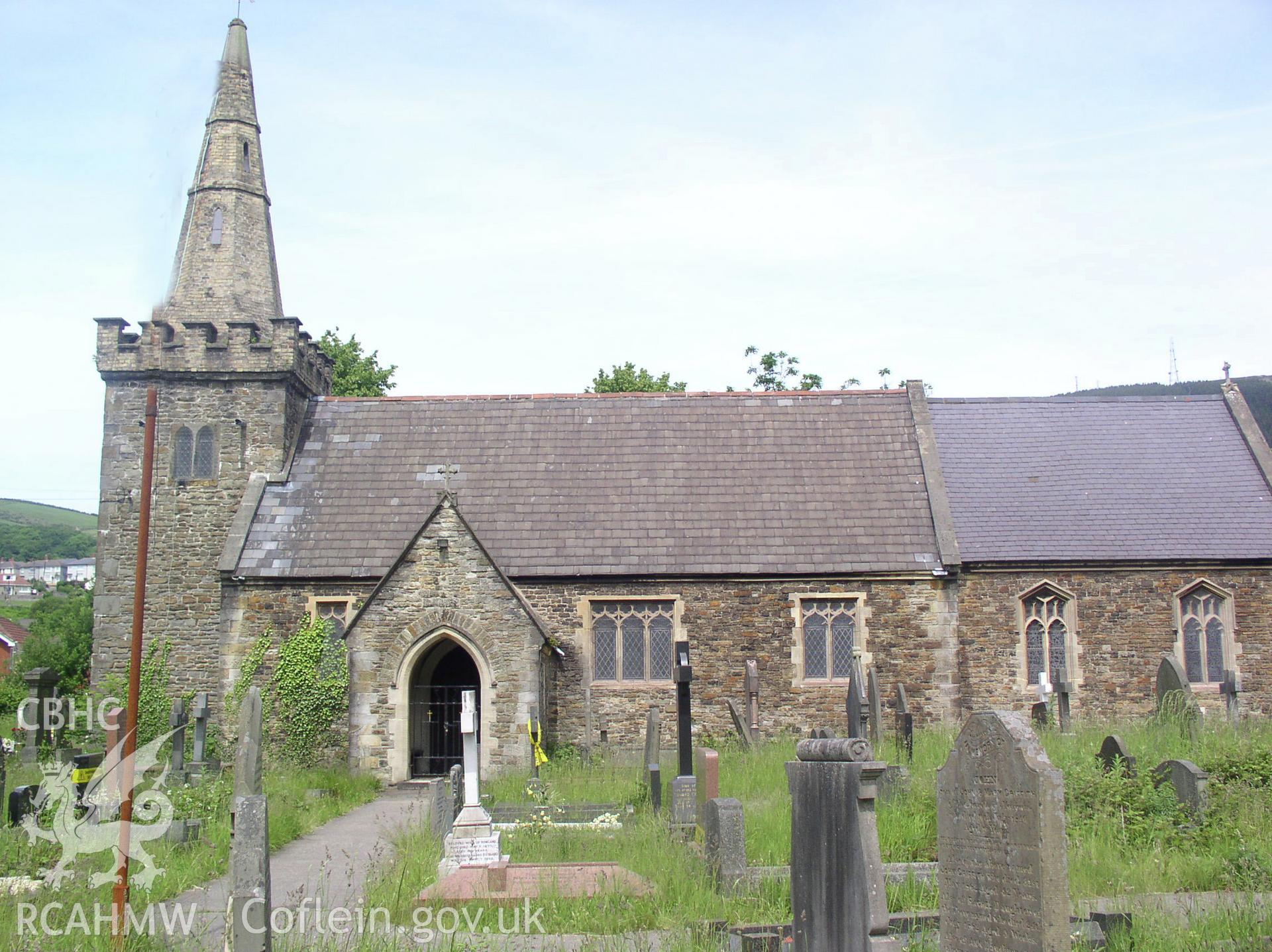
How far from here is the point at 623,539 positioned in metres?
20.8

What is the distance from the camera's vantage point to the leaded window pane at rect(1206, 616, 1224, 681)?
67.3 ft

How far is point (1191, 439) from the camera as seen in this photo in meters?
23.3

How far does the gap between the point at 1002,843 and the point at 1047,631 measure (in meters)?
15.4

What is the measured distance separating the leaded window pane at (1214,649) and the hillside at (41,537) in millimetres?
148726

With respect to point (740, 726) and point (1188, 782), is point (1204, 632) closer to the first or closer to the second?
point (740, 726)

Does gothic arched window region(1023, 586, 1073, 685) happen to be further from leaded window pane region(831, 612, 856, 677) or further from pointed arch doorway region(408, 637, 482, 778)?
pointed arch doorway region(408, 637, 482, 778)

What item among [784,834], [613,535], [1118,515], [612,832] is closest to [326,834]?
[612,832]

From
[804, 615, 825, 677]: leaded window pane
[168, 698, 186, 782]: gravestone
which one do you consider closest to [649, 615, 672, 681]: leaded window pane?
→ [804, 615, 825, 677]: leaded window pane

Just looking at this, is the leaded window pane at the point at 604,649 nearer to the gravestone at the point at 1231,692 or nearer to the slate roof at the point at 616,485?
the slate roof at the point at 616,485

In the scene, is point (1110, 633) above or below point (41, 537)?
below

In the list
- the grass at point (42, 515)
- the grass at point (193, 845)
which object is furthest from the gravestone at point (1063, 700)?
the grass at point (42, 515)

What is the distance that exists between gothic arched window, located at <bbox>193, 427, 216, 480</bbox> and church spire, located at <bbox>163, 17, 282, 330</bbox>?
2.17m

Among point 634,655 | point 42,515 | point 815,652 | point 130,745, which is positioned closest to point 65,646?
point 634,655

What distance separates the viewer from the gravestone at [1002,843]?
5746 mm
